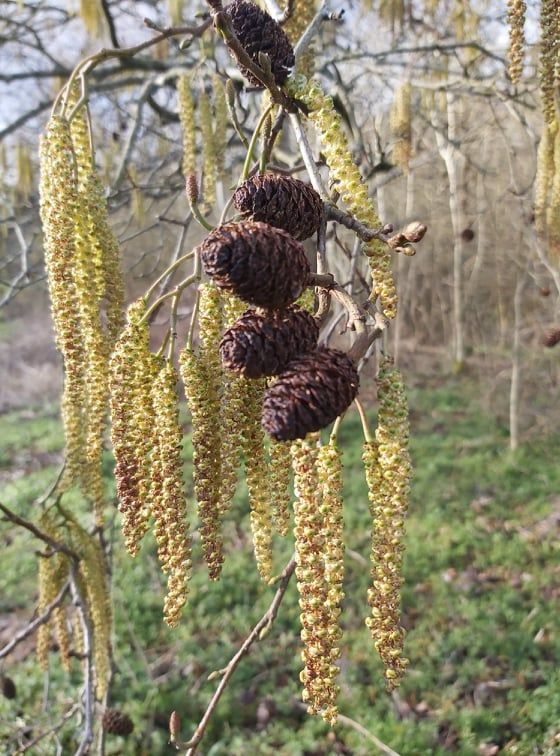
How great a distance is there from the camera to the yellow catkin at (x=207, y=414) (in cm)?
92

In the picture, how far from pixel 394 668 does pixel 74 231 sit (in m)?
0.88

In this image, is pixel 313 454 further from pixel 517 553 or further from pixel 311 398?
pixel 517 553

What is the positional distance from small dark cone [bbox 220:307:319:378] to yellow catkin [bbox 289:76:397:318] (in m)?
0.14

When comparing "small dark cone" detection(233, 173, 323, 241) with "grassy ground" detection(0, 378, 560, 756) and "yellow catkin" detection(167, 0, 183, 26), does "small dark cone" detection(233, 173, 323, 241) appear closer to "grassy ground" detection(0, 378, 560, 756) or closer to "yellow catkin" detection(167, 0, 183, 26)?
"grassy ground" detection(0, 378, 560, 756)

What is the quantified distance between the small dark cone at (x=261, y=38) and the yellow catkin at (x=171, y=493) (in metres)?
0.54

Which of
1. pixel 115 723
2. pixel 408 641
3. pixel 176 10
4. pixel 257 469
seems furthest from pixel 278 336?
pixel 408 641

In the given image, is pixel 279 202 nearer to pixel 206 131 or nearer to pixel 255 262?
pixel 255 262

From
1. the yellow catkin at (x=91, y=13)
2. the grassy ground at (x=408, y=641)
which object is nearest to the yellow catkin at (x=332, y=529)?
the grassy ground at (x=408, y=641)

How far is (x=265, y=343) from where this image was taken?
0.73 m

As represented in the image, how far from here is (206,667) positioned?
167 inches

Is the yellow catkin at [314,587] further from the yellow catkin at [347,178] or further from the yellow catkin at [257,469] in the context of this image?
the yellow catkin at [347,178]

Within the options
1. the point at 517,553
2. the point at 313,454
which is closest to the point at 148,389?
the point at 313,454

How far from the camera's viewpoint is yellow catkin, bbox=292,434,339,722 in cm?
82

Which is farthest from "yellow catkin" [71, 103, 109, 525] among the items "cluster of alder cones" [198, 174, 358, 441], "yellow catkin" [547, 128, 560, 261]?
"yellow catkin" [547, 128, 560, 261]
